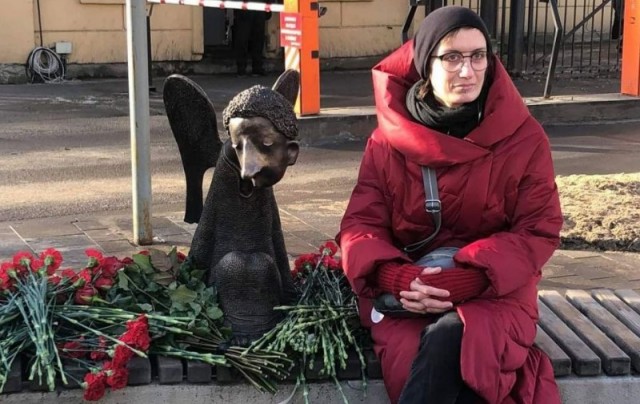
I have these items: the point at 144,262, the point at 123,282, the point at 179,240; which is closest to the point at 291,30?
the point at 179,240

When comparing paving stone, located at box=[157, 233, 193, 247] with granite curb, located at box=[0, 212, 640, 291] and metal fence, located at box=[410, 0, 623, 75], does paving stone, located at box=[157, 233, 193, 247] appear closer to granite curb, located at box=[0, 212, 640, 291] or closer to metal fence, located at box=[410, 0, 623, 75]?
granite curb, located at box=[0, 212, 640, 291]

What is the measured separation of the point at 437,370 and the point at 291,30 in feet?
23.0

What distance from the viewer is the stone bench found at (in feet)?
10.8

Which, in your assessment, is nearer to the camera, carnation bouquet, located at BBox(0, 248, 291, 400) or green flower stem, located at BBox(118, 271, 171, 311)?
carnation bouquet, located at BBox(0, 248, 291, 400)

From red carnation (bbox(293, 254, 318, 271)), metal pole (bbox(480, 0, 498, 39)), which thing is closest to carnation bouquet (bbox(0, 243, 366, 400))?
red carnation (bbox(293, 254, 318, 271))

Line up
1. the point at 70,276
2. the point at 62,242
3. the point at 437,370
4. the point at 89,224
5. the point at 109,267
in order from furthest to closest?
the point at 89,224 → the point at 62,242 → the point at 109,267 → the point at 70,276 → the point at 437,370

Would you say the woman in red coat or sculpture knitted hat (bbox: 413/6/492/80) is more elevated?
sculpture knitted hat (bbox: 413/6/492/80)

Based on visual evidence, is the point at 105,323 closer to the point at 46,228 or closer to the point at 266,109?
the point at 266,109

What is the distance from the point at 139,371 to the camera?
10.8ft

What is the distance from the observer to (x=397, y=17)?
16.5 m

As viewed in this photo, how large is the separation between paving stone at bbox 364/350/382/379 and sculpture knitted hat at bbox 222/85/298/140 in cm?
82

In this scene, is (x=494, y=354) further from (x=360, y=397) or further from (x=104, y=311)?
(x=104, y=311)

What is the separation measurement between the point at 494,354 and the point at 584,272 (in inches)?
98.1

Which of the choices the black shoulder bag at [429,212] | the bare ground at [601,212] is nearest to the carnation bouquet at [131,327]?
the black shoulder bag at [429,212]
